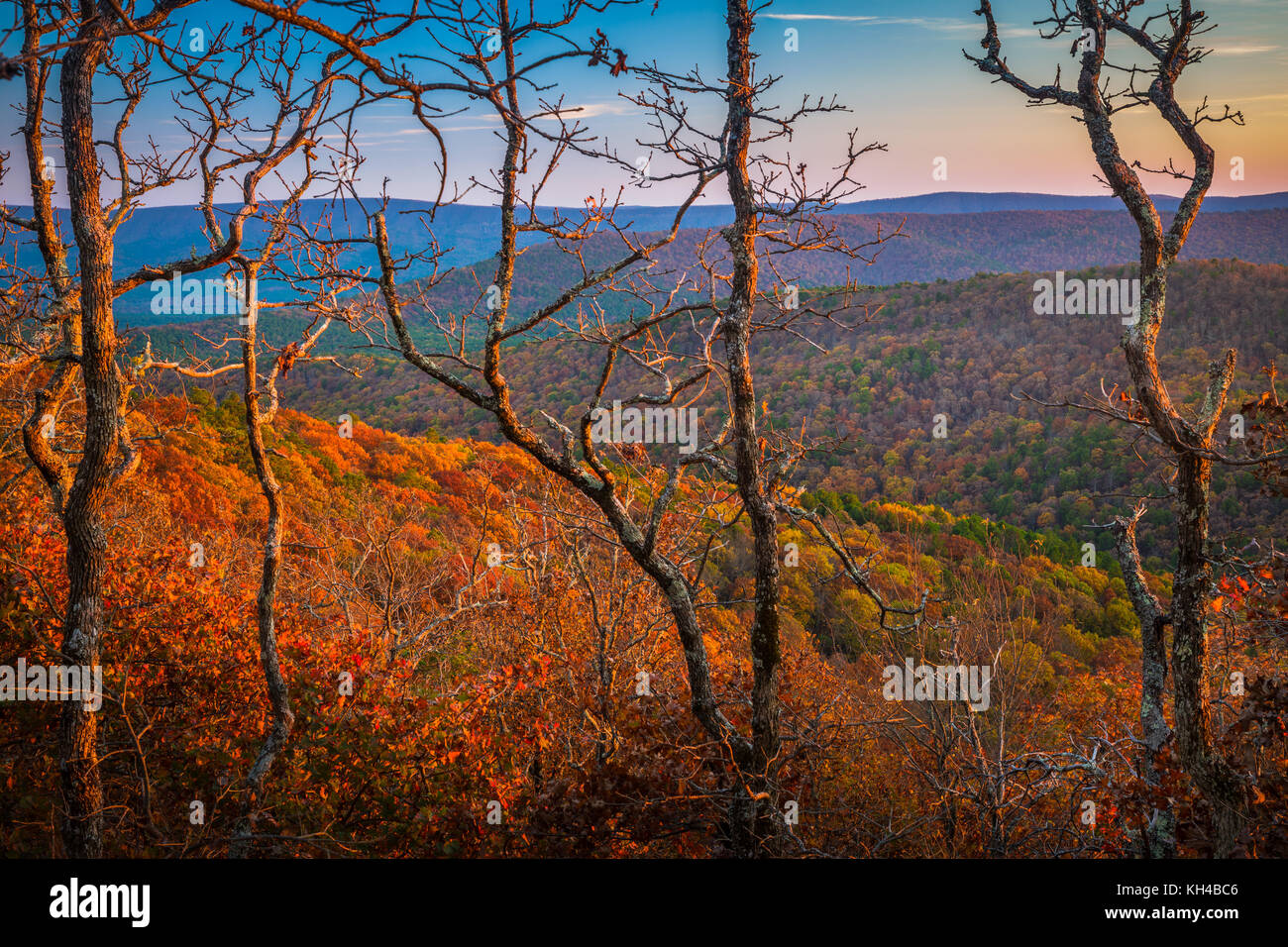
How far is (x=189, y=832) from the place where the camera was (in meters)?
6.54

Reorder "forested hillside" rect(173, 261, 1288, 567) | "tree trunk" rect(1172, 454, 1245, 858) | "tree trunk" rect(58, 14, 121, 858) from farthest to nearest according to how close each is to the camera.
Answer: "forested hillside" rect(173, 261, 1288, 567), "tree trunk" rect(1172, 454, 1245, 858), "tree trunk" rect(58, 14, 121, 858)

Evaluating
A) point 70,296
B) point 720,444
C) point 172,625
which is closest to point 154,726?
point 172,625

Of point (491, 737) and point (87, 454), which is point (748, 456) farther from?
point (87, 454)

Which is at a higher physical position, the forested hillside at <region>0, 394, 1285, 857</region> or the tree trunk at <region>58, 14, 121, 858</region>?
the tree trunk at <region>58, 14, 121, 858</region>

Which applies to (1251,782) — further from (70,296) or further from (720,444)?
(70,296)

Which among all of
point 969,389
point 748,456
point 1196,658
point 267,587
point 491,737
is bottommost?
point 491,737

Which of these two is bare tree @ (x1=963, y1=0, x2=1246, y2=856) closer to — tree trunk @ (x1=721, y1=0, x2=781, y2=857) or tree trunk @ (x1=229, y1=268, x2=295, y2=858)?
tree trunk @ (x1=721, y1=0, x2=781, y2=857)

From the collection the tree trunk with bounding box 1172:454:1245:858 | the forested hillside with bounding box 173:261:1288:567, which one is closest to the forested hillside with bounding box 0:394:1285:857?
the tree trunk with bounding box 1172:454:1245:858

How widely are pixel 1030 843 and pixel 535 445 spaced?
7035 millimetres

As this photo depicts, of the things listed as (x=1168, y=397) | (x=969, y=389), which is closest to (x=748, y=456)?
(x=1168, y=397)

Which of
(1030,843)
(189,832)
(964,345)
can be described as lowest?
(1030,843)

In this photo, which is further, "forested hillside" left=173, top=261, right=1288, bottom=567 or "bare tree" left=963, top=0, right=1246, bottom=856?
"forested hillside" left=173, top=261, right=1288, bottom=567
